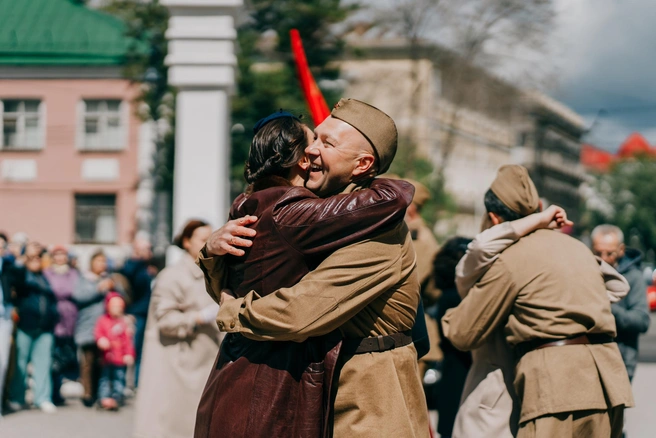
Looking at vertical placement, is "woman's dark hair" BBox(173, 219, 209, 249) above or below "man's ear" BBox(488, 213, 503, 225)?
below

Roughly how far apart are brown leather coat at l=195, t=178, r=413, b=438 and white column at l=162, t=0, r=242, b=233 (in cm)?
636

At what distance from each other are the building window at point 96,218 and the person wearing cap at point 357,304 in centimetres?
3361

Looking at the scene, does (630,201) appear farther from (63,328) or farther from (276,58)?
(63,328)

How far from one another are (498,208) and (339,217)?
1.82 m

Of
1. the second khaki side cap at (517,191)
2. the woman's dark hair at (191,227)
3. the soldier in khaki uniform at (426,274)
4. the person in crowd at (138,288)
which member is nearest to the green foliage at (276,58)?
the person in crowd at (138,288)

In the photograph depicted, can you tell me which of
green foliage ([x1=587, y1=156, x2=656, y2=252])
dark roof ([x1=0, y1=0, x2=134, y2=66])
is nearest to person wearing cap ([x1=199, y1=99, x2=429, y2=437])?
dark roof ([x1=0, y1=0, x2=134, y2=66])

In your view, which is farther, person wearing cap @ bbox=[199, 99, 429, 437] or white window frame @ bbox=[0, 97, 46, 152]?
white window frame @ bbox=[0, 97, 46, 152]

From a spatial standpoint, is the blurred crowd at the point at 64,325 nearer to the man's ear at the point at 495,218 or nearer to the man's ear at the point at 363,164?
the man's ear at the point at 495,218

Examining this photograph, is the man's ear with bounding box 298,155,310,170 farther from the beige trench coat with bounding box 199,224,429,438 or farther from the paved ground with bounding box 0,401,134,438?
the paved ground with bounding box 0,401,134,438

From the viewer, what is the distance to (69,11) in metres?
32.0

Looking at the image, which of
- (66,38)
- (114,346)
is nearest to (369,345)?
(114,346)

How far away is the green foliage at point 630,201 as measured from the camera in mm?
Answer: 56438

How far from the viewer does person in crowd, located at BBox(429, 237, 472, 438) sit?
6115mm

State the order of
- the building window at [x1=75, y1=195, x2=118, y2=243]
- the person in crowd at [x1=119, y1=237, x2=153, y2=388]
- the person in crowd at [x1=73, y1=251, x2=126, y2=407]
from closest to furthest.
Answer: the person in crowd at [x1=73, y1=251, x2=126, y2=407] → the person in crowd at [x1=119, y1=237, x2=153, y2=388] → the building window at [x1=75, y1=195, x2=118, y2=243]
